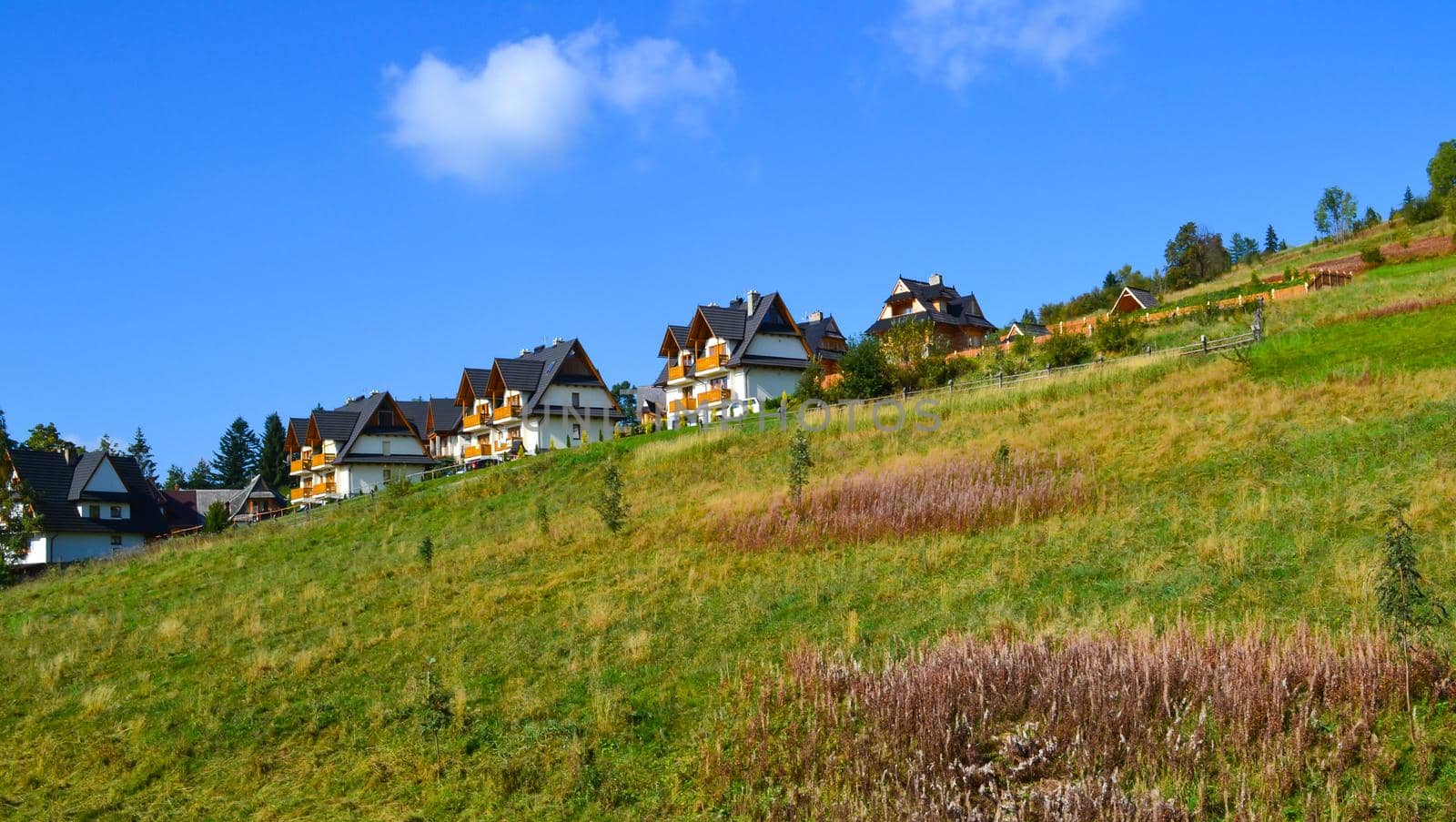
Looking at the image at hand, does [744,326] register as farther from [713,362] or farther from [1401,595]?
[1401,595]

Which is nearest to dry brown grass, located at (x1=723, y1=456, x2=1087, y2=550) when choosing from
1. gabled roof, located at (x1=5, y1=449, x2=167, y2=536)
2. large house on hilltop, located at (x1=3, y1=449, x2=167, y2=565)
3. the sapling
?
the sapling

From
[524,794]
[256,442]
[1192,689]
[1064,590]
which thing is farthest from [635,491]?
[256,442]

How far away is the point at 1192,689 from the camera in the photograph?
35.0 feet

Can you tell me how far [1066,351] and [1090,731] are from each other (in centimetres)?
3901

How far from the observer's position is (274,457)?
117 metres

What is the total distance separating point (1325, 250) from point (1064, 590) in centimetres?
9509

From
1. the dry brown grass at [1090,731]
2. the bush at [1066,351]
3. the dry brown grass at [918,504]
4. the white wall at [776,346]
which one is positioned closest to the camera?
the dry brown grass at [1090,731]

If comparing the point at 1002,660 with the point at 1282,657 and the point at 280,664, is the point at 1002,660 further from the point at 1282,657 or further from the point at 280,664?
the point at 280,664

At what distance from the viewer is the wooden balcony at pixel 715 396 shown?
211 feet

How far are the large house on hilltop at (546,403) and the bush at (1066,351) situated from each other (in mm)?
31141

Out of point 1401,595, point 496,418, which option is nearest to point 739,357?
point 496,418

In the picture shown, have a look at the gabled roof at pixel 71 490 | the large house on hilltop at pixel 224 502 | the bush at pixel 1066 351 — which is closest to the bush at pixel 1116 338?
the bush at pixel 1066 351

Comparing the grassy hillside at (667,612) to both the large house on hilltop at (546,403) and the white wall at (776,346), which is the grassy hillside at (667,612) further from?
the large house on hilltop at (546,403)

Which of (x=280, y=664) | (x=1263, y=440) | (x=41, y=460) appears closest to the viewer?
(x=280, y=664)
